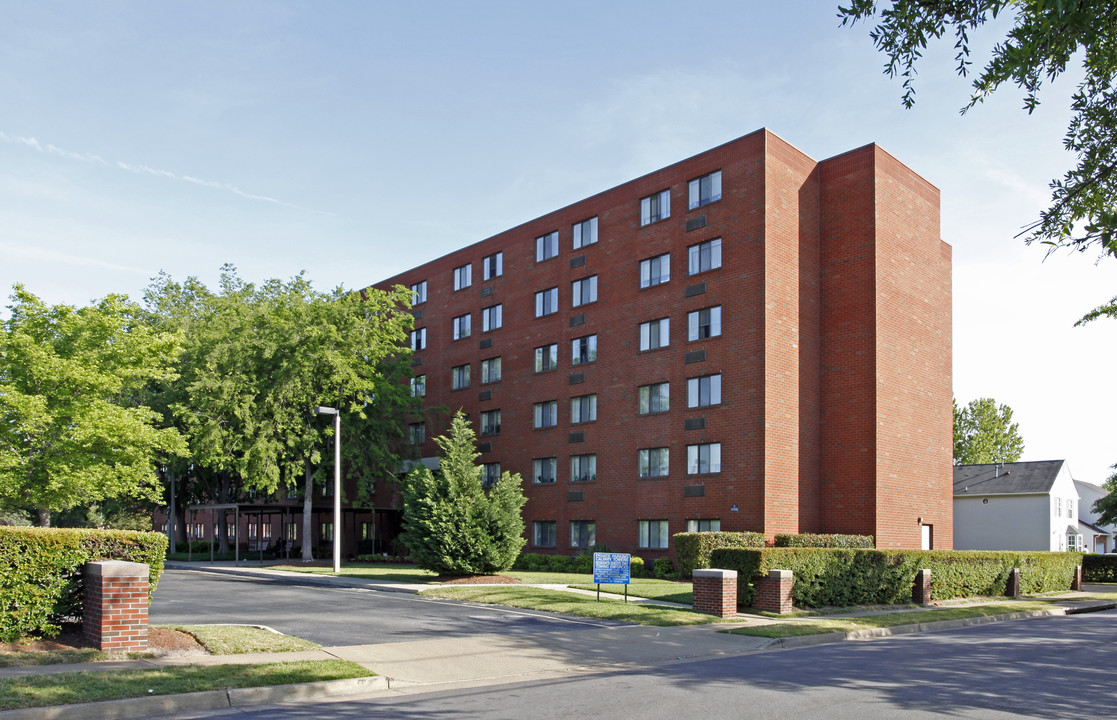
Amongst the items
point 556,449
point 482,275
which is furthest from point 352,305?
point 556,449

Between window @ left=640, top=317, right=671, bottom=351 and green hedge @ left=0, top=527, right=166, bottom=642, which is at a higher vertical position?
window @ left=640, top=317, right=671, bottom=351

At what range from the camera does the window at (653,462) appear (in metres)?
35.4

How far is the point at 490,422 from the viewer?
45188mm

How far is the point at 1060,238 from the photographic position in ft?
39.2

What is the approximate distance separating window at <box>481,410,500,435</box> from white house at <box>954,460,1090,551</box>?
1353 inches

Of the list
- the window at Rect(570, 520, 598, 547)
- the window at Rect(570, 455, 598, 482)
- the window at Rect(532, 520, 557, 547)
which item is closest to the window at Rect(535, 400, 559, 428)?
the window at Rect(570, 455, 598, 482)

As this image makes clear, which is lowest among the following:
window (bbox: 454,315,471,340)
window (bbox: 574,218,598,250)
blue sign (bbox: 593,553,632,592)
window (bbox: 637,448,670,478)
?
A: blue sign (bbox: 593,553,632,592)

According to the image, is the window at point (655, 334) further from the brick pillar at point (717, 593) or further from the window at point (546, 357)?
the brick pillar at point (717, 593)

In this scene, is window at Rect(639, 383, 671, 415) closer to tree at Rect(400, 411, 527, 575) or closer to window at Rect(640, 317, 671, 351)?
window at Rect(640, 317, 671, 351)

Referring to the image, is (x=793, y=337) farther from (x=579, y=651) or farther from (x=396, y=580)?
(x=579, y=651)

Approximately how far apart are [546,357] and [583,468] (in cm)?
600

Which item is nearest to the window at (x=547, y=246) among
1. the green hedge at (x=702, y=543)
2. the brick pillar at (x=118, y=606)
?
the green hedge at (x=702, y=543)

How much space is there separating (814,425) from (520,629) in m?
20.6

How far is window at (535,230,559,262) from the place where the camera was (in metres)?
42.5
